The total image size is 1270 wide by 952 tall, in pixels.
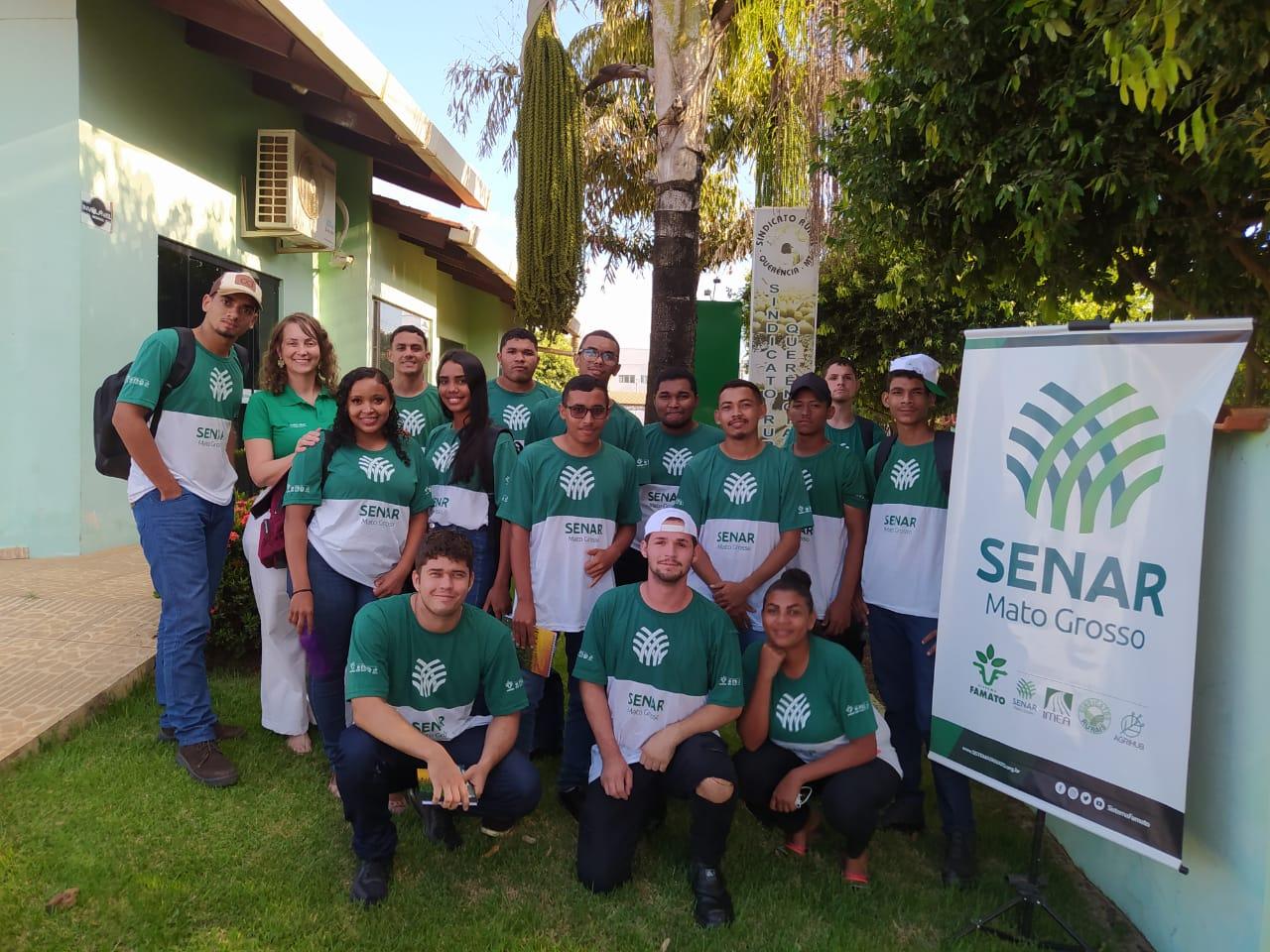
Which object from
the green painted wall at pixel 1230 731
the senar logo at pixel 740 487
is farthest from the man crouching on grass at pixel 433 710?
the green painted wall at pixel 1230 731

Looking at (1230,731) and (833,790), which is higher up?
(1230,731)

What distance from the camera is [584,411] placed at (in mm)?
3779

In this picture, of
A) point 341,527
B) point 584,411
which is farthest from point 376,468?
point 584,411

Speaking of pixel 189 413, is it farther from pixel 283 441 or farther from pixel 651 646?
pixel 651 646

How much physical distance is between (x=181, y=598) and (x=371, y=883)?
1570 mm

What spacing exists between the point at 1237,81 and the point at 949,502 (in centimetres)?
162

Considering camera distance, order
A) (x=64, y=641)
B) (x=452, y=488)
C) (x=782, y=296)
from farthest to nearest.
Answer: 1. (x=782, y=296)
2. (x=64, y=641)
3. (x=452, y=488)

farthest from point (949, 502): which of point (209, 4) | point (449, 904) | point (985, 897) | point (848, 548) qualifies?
point (209, 4)

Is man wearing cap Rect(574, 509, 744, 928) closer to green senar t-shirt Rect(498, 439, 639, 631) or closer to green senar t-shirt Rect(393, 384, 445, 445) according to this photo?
green senar t-shirt Rect(498, 439, 639, 631)

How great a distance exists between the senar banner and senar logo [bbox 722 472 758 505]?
890 mm

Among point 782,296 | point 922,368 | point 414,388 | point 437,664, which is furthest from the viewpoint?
point 782,296

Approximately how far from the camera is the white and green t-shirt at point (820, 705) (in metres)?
3.50

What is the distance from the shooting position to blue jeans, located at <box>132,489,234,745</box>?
384cm

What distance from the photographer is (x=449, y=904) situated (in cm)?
312
